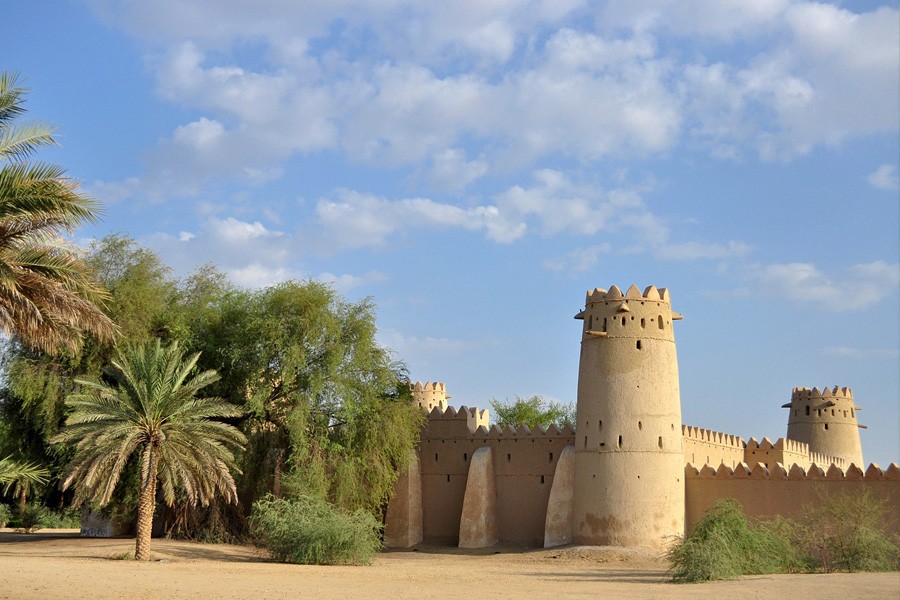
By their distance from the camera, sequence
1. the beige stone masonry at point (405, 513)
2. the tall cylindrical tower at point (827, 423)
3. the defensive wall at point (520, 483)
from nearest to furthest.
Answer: the defensive wall at point (520, 483) < the beige stone masonry at point (405, 513) < the tall cylindrical tower at point (827, 423)

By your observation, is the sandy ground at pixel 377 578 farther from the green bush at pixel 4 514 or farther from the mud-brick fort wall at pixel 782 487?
the green bush at pixel 4 514

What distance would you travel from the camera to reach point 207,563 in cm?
2462

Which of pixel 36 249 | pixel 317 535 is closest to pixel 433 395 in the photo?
pixel 317 535

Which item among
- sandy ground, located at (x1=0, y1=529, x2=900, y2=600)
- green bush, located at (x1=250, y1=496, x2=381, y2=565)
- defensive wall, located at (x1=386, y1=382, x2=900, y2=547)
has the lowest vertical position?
sandy ground, located at (x1=0, y1=529, x2=900, y2=600)

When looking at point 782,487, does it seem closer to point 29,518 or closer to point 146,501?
point 146,501

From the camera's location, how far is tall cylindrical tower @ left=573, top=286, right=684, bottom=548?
28250 millimetres

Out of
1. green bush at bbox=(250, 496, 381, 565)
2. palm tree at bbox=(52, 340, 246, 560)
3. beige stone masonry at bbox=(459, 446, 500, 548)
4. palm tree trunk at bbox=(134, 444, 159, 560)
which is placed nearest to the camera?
palm tree at bbox=(52, 340, 246, 560)

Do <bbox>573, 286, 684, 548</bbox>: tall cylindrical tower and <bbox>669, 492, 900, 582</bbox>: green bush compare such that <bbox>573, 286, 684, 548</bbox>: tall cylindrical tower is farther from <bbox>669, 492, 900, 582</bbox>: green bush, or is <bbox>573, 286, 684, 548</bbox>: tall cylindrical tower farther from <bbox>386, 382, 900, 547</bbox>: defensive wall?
<bbox>669, 492, 900, 582</bbox>: green bush

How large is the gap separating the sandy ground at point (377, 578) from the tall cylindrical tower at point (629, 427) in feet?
3.64

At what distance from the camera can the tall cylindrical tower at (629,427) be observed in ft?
92.7

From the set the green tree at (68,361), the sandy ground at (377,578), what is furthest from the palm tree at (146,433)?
the green tree at (68,361)

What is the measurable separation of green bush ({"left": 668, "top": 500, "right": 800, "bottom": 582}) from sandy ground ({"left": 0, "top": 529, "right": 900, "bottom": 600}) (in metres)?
0.67

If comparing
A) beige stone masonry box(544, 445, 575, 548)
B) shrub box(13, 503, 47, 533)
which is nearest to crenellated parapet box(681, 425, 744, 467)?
beige stone masonry box(544, 445, 575, 548)

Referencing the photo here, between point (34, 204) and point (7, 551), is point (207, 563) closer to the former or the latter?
point (7, 551)
